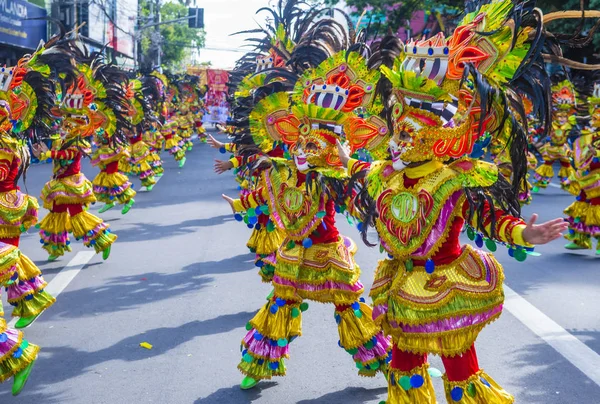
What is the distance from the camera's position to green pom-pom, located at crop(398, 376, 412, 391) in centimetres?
362

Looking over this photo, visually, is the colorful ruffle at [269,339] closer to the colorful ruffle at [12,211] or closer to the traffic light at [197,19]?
the colorful ruffle at [12,211]

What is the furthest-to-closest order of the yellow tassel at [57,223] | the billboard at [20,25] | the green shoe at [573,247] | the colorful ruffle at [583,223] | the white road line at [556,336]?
the billboard at [20,25]
the green shoe at [573,247]
the colorful ruffle at [583,223]
the yellow tassel at [57,223]
the white road line at [556,336]

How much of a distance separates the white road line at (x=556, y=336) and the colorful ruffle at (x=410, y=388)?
85.6 inches

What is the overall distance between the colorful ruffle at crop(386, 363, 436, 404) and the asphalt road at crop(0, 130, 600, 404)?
4.41 ft

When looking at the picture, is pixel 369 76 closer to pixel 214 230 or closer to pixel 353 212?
pixel 353 212

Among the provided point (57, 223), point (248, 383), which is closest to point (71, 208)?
point (57, 223)

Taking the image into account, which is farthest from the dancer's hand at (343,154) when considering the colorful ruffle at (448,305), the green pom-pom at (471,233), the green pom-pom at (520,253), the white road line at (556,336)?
the white road line at (556,336)

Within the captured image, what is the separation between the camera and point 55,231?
8805 millimetres

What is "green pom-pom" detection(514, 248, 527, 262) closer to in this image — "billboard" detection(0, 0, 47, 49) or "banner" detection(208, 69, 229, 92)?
"billboard" detection(0, 0, 47, 49)

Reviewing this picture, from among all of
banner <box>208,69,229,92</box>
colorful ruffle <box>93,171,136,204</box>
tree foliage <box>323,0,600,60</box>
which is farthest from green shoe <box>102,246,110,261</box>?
banner <box>208,69,229,92</box>

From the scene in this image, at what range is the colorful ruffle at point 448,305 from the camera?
11.6ft

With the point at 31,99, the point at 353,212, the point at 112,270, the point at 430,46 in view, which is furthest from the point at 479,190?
the point at 112,270

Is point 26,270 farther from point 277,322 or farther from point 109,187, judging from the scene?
point 109,187

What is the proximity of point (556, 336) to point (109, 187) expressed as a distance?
8.25 metres
